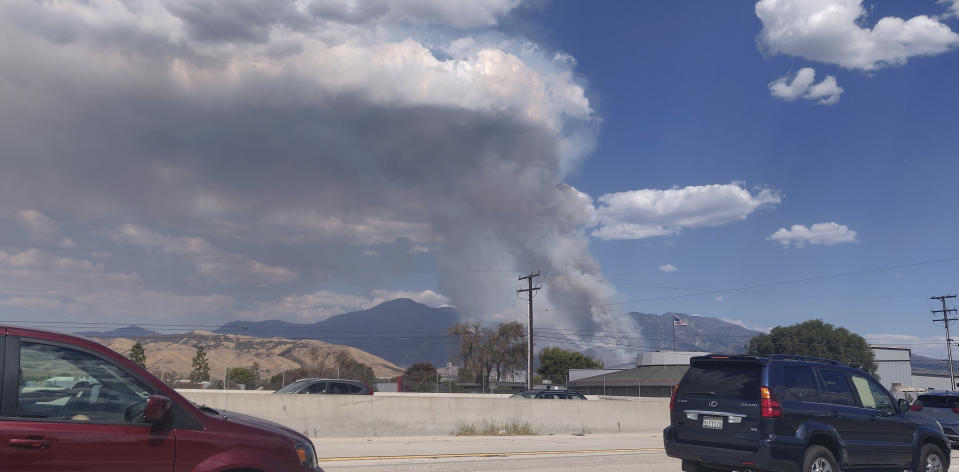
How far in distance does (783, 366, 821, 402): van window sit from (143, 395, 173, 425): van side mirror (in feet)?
26.0

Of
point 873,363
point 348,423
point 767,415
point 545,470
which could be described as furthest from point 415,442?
point 873,363

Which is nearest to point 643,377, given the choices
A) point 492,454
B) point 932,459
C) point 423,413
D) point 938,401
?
point 938,401

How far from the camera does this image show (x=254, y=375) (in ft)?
324

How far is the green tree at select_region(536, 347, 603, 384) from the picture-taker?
127 m

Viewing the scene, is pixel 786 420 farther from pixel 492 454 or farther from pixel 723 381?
pixel 492 454

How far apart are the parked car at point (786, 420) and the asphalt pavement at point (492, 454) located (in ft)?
9.30

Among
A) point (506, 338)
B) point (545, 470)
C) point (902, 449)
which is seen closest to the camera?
point (902, 449)

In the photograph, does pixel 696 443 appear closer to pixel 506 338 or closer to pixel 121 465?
pixel 121 465

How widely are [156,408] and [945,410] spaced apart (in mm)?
21137

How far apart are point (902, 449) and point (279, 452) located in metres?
9.83

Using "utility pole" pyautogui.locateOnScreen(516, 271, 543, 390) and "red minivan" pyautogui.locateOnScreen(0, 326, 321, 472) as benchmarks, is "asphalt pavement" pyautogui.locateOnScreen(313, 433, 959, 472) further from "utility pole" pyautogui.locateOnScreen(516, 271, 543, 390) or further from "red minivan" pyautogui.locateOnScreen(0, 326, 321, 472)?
"utility pole" pyautogui.locateOnScreen(516, 271, 543, 390)

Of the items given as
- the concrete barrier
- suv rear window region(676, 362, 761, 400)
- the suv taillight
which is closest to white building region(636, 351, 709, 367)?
the concrete barrier

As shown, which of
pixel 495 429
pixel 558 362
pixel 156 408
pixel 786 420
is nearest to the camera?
pixel 156 408

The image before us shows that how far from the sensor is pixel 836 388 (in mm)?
10703
